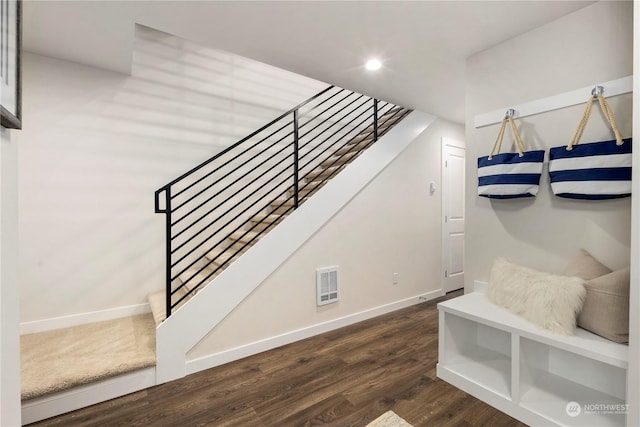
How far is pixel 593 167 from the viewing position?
4.89ft

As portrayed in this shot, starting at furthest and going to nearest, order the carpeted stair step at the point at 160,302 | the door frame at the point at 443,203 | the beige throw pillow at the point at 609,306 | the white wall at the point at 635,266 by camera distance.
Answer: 1. the door frame at the point at 443,203
2. the carpeted stair step at the point at 160,302
3. the beige throw pillow at the point at 609,306
4. the white wall at the point at 635,266

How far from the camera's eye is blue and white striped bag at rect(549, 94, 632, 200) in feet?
4.65

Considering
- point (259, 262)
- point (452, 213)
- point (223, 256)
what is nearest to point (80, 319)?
point (223, 256)

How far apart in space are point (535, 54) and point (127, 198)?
3.41 metres

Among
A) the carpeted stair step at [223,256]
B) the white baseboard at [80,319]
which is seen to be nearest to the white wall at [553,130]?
the carpeted stair step at [223,256]

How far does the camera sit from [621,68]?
151cm

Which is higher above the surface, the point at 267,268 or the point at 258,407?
the point at 267,268

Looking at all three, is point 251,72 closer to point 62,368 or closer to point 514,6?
point 514,6

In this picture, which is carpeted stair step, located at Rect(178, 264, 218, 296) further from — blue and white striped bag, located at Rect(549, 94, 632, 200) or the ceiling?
blue and white striped bag, located at Rect(549, 94, 632, 200)

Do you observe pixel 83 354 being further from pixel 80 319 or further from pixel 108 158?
pixel 108 158

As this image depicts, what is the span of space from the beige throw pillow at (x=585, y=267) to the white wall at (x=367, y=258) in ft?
5.62

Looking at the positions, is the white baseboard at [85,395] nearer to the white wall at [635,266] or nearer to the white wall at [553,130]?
the white wall at [553,130]

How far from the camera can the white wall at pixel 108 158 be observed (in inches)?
92.9

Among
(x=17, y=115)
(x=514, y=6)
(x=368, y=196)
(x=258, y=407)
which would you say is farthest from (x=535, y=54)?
(x=258, y=407)
